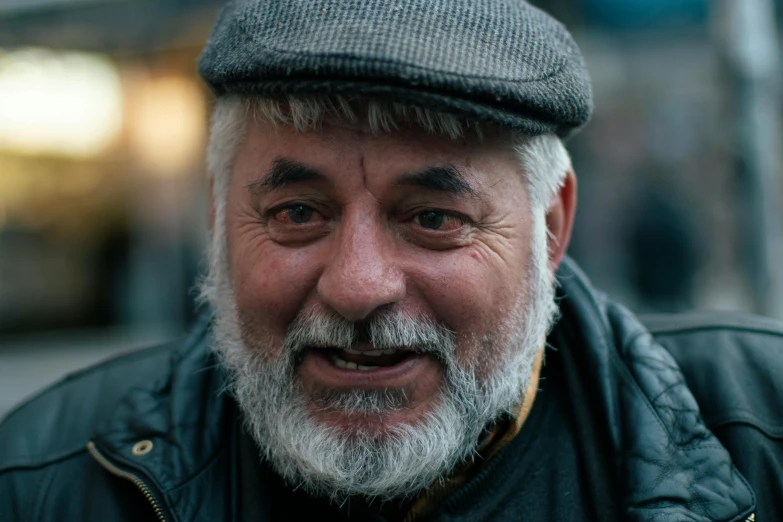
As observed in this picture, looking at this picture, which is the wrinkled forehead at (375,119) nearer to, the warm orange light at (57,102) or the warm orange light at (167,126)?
the warm orange light at (167,126)

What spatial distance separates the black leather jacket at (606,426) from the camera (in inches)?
69.2

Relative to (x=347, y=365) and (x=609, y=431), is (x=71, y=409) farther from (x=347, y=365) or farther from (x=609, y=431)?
(x=609, y=431)

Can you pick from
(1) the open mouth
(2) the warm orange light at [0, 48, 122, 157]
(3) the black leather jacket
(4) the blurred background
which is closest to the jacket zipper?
(3) the black leather jacket

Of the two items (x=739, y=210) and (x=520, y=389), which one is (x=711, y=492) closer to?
(x=520, y=389)

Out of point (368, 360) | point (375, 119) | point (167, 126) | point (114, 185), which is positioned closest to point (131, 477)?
point (368, 360)

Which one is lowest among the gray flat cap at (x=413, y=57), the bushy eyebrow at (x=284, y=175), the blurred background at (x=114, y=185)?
the blurred background at (x=114, y=185)

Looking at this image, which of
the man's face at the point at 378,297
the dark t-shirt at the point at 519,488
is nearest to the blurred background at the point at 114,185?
the dark t-shirt at the point at 519,488

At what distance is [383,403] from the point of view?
5.57 feet

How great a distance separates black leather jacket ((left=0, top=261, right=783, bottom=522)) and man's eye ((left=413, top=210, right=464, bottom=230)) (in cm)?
55

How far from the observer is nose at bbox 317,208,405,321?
1597 millimetres

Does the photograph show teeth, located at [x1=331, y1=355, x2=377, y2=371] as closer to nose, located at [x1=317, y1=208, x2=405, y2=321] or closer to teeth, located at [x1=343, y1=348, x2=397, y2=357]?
teeth, located at [x1=343, y1=348, x2=397, y2=357]

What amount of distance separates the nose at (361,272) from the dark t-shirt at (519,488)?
0.53m

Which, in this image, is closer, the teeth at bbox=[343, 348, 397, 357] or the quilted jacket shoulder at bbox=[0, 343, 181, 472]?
the teeth at bbox=[343, 348, 397, 357]

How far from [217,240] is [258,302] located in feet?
1.09
